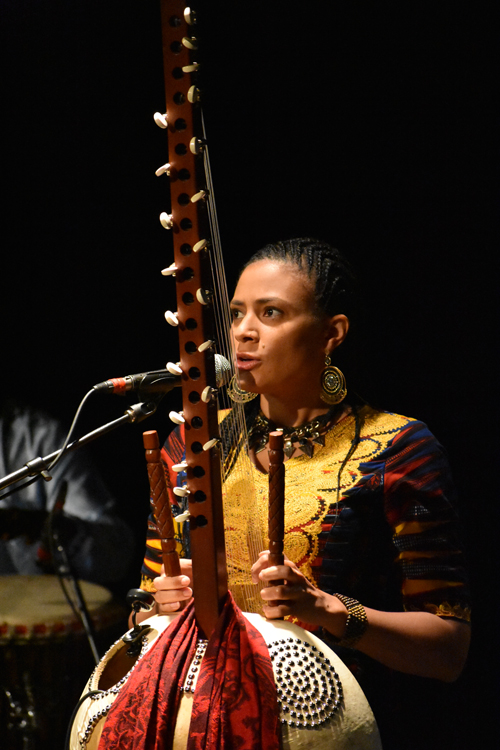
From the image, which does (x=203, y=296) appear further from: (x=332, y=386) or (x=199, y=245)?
(x=332, y=386)

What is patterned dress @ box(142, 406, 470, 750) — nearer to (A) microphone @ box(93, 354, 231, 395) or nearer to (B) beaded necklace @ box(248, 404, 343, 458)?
(B) beaded necklace @ box(248, 404, 343, 458)

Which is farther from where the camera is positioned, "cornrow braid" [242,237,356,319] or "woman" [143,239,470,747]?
"cornrow braid" [242,237,356,319]

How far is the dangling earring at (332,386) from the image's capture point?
164 centimetres

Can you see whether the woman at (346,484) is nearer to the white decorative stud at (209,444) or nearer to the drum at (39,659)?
the white decorative stud at (209,444)

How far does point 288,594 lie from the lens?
3.40ft

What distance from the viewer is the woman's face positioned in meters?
1.60

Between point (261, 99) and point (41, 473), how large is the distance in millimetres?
1407

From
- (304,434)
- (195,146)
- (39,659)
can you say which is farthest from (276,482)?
(39,659)

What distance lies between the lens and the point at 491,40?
6.28ft

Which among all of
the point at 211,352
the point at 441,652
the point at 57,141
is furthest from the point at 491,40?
the point at 441,652

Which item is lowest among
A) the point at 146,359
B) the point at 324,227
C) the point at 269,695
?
the point at 269,695

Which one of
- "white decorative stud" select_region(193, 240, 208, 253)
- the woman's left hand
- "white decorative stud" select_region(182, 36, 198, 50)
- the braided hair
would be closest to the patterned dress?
the braided hair

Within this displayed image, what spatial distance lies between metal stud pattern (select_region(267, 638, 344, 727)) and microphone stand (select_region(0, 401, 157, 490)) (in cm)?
46

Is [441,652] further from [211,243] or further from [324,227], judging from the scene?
[324,227]
